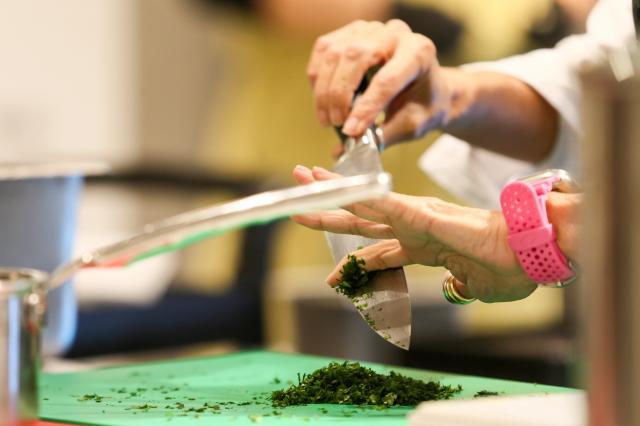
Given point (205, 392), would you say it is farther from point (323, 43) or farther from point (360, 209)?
point (323, 43)

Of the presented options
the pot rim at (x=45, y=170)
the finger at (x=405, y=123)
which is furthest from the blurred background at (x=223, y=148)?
the pot rim at (x=45, y=170)

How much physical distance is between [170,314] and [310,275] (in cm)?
55

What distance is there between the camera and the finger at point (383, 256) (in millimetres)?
641

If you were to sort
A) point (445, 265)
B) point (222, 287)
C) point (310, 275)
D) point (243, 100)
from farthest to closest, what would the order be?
point (243, 100), point (310, 275), point (222, 287), point (445, 265)

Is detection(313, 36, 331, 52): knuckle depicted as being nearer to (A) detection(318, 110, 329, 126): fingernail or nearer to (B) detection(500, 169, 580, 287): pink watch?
(A) detection(318, 110, 329, 126): fingernail

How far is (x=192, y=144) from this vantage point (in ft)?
10.3

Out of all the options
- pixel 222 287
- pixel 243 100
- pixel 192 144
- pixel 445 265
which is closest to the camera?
pixel 445 265

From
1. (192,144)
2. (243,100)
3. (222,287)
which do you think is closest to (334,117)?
(222,287)

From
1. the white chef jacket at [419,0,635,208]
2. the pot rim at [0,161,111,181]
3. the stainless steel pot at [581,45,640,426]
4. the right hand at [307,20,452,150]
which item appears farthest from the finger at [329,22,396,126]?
the stainless steel pot at [581,45,640,426]

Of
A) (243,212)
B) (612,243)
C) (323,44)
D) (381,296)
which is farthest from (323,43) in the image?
(612,243)

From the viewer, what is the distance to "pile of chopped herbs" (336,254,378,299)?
2.14ft

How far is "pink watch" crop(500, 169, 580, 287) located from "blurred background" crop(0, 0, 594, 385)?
0.07m

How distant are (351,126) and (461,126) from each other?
0.15 metres

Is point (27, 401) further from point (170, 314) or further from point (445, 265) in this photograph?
point (170, 314)
